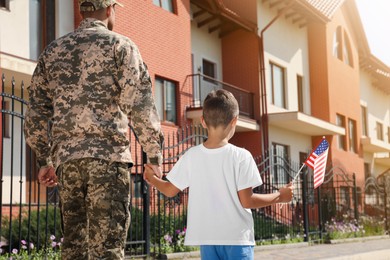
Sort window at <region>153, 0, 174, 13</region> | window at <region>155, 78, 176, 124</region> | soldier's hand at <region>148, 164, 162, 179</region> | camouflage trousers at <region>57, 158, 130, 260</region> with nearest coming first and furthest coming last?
camouflage trousers at <region>57, 158, 130, 260</region> → soldier's hand at <region>148, 164, 162, 179</region> → window at <region>155, 78, 176, 124</region> → window at <region>153, 0, 174, 13</region>

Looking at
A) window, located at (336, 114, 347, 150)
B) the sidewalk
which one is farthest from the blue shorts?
window, located at (336, 114, 347, 150)

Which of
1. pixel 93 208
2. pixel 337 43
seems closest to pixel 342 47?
pixel 337 43

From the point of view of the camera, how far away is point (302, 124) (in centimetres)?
2642

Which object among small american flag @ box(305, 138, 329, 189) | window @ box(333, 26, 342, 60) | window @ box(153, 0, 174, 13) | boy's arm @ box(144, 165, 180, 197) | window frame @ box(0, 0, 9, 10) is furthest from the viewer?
window @ box(333, 26, 342, 60)

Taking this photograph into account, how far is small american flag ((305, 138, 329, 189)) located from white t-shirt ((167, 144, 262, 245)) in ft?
5.11

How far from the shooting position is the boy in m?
4.11

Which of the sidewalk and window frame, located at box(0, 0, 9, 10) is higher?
window frame, located at box(0, 0, 9, 10)

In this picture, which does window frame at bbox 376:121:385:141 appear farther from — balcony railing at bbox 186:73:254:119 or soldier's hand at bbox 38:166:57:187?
soldier's hand at bbox 38:166:57:187

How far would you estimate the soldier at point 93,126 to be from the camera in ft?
13.3

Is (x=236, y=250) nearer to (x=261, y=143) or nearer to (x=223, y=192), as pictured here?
(x=223, y=192)

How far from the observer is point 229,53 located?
26.1m

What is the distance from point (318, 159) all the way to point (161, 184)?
6.34ft

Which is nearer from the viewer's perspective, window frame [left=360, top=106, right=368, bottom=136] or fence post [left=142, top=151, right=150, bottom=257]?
fence post [left=142, top=151, right=150, bottom=257]

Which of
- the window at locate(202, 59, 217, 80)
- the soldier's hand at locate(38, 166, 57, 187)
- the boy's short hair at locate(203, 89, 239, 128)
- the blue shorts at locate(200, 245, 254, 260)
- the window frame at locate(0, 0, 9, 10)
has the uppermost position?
the window at locate(202, 59, 217, 80)
